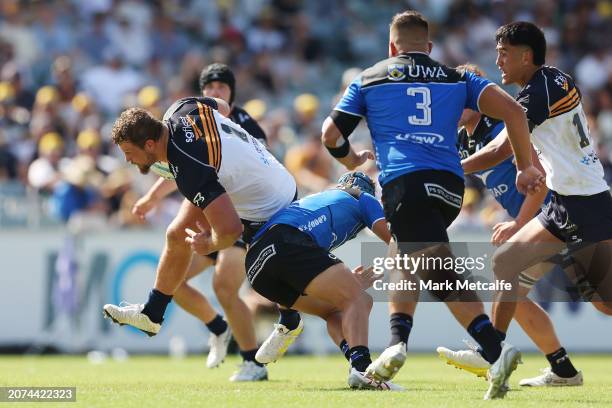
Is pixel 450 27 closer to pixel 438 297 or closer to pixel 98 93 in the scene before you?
pixel 98 93

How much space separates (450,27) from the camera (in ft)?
74.9

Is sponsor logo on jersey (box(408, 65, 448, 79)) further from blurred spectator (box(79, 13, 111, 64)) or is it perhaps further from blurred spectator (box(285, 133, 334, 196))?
blurred spectator (box(79, 13, 111, 64))

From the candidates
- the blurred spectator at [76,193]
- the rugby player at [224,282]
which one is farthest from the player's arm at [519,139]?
the blurred spectator at [76,193]

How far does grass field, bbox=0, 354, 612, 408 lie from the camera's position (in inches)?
303

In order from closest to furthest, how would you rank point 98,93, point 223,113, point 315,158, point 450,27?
1. point 223,113
2. point 315,158
3. point 98,93
4. point 450,27

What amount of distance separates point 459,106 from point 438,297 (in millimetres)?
1335

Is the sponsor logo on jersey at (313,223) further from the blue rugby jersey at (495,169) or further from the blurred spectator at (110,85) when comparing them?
the blurred spectator at (110,85)

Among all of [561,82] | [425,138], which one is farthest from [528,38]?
[425,138]

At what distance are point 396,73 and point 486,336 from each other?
190 centimetres

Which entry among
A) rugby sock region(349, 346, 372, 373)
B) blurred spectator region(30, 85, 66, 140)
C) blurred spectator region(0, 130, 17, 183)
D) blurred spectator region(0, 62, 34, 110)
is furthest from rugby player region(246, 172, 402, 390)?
blurred spectator region(0, 62, 34, 110)

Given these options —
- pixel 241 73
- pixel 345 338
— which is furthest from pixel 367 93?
pixel 241 73

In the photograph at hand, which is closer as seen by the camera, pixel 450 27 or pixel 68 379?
pixel 68 379

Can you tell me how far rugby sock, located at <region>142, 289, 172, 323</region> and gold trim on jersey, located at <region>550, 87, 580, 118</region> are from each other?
3342mm

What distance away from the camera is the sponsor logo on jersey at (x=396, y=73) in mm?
8062
